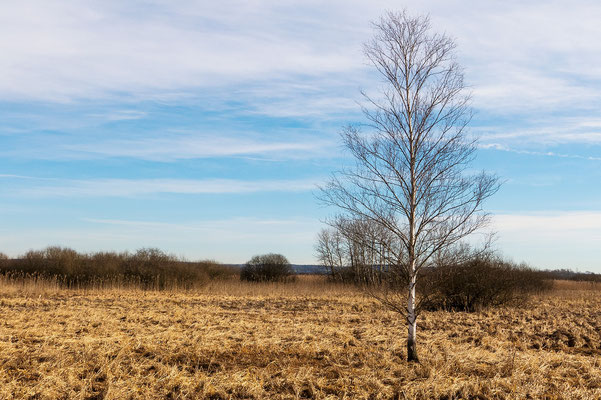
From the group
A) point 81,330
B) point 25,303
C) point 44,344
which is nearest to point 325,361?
point 44,344

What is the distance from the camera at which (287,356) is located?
8.59 metres

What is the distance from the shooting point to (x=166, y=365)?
7.70 meters

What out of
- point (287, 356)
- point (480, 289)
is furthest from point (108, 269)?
point (287, 356)

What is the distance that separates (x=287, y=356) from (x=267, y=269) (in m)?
36.0

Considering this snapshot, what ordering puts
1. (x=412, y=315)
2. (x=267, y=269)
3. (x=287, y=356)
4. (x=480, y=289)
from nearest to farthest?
(x=412, y=315), (x=287, y=356), (x=480, y=289), (x=267, y=269)

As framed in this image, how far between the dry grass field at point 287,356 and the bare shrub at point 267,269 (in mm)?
27911

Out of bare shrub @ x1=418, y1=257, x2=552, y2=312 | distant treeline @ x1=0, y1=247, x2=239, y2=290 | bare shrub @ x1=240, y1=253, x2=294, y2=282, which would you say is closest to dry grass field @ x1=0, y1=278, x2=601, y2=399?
bare shrub @ x1=418, y1=257, x2=552, y2=312

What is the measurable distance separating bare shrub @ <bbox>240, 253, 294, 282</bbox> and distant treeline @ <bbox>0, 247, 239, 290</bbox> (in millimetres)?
10383

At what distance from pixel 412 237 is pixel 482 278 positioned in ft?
37.6

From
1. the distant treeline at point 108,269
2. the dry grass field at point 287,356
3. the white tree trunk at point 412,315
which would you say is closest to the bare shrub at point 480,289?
the dry grass field at point 287,356

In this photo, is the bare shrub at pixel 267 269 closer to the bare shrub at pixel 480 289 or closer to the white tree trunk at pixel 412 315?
the bare shrub at pixel 480 289

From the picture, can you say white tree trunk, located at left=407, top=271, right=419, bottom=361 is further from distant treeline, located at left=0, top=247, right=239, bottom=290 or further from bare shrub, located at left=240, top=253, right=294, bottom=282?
bare shrub, located at left=240, top=253, right=294, bottom=282

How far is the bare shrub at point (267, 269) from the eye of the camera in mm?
43469

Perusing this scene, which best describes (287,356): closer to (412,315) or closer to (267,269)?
(412,315)
